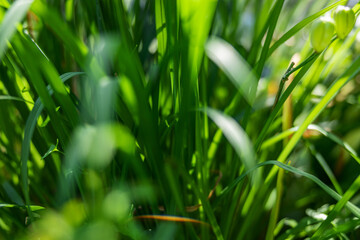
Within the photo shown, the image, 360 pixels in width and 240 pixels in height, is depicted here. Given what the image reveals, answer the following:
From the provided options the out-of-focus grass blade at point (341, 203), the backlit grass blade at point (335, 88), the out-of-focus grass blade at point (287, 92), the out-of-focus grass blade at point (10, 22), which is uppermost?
the out-of-focus grass blade at point (10, 22)

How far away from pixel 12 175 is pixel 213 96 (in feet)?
1.36

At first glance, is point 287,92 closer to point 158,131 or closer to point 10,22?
point 158,131

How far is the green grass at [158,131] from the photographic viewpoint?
0.43 meters

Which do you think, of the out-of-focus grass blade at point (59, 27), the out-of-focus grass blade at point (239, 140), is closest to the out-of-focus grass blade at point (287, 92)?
the out-of-focus grass blade at point (239, 140)

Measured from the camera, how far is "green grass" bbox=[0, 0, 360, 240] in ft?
1.42

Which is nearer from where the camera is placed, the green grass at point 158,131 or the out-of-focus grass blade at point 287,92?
the green grass at point 158,131

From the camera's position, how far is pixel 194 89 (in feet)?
1.84

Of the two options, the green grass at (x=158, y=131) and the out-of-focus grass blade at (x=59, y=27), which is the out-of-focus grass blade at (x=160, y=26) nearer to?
the green grass at (x=158, y=131)

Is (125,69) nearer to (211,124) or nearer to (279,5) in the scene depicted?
(279,5)

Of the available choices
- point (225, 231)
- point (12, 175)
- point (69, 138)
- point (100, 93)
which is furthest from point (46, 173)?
point (100, 93)

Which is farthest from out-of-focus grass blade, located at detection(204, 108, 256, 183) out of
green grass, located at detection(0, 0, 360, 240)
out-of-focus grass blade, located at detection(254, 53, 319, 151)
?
out-of-focus grass blade, located at detection(254, 53, 319, 151)

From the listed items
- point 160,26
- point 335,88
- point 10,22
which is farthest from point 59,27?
point 335,88

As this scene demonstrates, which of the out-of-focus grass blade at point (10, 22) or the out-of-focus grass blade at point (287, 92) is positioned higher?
the out-of-focus grass blade at point (10, 22)

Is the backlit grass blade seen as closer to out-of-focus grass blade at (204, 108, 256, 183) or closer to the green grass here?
the green grass
